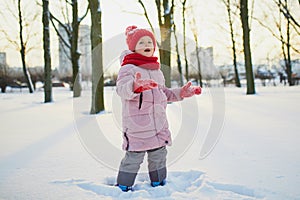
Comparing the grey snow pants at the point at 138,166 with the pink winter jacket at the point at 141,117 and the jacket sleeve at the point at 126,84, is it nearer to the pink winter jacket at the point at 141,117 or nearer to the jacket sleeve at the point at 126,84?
the pink winter jacket at the point at 141,117

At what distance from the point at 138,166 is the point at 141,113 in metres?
0.43

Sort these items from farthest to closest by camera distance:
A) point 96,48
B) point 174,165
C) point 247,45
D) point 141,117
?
point 247,45
point 96,48
point 174,165
point 141,117

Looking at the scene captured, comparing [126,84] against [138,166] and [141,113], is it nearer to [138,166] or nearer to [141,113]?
[141,113]

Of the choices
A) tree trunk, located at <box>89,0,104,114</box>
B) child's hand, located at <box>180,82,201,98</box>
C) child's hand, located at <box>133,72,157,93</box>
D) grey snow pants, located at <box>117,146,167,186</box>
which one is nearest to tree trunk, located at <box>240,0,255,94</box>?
tree trunk, located at <box>89,0,104,114</box>

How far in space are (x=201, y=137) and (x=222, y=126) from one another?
0.89 metres

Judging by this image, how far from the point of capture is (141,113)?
1909mm

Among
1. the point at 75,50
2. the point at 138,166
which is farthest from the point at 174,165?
the point at 75,50

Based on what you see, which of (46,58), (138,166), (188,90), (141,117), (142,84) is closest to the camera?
(142,84)

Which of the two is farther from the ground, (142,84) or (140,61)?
(140,61)

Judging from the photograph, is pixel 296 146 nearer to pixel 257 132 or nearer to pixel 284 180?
pixel 257 132

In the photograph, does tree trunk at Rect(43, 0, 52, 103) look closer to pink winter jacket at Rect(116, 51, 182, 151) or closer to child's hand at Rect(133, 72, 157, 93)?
pink winter jacket at Rect(116, 51, 182, 151)

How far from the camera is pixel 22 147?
3.23 meters

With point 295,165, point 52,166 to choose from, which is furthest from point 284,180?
point 52,166

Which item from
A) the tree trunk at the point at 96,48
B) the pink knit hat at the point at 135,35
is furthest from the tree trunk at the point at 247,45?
the pink knit hat at the point at 135,35
